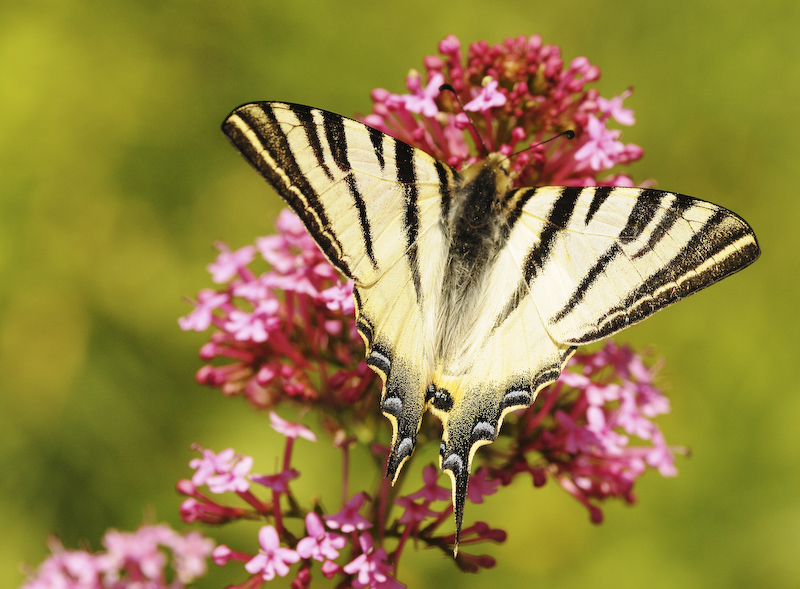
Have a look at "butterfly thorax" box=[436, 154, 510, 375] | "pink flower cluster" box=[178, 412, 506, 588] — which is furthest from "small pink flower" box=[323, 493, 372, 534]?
→ "butterfly thorax" box=[436, 154, 510, 375]

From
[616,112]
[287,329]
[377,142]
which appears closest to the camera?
[377,142]

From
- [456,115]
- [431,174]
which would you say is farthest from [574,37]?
[431,174]

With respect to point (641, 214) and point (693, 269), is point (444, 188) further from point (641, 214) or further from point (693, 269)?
point (693, 269)

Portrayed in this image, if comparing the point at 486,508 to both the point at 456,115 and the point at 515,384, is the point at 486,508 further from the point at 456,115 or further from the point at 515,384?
the point at 456,115

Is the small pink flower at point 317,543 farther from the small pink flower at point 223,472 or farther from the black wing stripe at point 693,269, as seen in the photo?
the black wing stripe at point 693,269

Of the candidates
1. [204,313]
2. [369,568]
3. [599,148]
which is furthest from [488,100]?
[369,568]

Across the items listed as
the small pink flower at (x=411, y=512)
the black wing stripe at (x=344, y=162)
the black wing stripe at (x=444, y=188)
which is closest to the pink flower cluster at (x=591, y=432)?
the small pink flower at (x=411, y=512)
